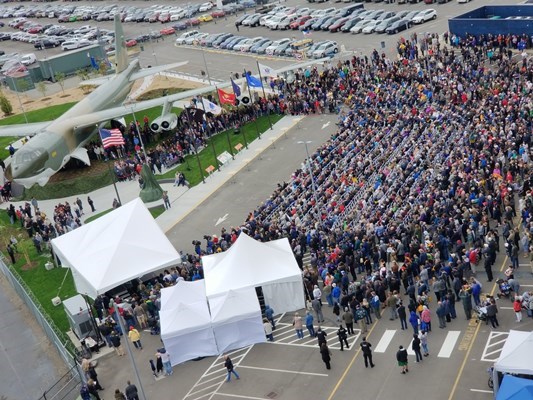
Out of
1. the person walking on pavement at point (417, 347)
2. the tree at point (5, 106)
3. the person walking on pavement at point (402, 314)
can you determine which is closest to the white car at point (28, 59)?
the tree at point (5, 106)

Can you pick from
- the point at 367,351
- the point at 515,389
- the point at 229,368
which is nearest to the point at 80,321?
the point at 229,368

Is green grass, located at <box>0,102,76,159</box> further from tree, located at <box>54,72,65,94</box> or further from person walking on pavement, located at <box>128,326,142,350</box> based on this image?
person walking on pavement, located at <box>128,326,142,350</box>

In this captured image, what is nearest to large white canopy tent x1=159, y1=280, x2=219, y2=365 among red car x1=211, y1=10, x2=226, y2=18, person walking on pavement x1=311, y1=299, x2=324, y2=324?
person walking on pavement x1=311, y1=299, x2=324, y2=324

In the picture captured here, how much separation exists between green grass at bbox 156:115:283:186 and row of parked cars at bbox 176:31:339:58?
46.8 feet

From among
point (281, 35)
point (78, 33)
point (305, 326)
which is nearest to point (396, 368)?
point (305, 326)

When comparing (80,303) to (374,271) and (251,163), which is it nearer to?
(374,271)

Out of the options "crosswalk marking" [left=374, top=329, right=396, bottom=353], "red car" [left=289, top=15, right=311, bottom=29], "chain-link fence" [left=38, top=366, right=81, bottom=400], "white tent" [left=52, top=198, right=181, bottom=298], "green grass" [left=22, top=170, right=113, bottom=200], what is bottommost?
"chain-link fence" [left=38, top=366, right=81, bottom=400]

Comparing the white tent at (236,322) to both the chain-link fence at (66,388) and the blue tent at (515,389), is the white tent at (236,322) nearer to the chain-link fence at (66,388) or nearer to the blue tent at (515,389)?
the chain-link fence at (66,388)

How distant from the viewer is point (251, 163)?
5141 cm

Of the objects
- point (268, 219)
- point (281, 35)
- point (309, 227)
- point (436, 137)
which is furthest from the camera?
point (281, 35)

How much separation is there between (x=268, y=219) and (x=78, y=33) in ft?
239

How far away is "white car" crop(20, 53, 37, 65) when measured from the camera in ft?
309

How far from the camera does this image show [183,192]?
49.8 metres

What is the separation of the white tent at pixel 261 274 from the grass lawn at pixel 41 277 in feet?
28.3
